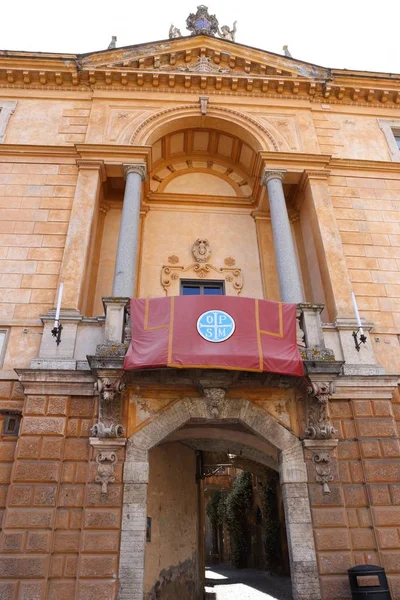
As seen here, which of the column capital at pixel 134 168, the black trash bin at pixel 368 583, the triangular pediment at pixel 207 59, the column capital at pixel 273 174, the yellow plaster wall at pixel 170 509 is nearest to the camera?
the black trash bin at pixel 368 583

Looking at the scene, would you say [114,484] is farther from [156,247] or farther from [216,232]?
[216,232]

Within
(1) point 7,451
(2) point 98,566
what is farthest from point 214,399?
(1) point 7,451

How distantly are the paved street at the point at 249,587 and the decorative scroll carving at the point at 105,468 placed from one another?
34.0 feet

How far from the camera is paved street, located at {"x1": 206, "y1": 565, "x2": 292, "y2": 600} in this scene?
16.7 m

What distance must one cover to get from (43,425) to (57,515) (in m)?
1.80

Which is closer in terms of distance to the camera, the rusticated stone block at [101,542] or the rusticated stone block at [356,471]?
the rusticated stone block at [101,542]

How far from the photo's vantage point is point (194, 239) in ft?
49.1

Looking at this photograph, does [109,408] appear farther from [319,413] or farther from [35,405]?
[319,413]

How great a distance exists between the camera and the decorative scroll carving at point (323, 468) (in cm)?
929

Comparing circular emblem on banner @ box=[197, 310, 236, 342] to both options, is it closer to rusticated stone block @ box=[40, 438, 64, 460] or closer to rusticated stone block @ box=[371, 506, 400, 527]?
rusticated stone block @ box=[40, 438, 64, 460]

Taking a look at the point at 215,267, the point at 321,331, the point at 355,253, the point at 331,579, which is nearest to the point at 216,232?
the point at 215,267

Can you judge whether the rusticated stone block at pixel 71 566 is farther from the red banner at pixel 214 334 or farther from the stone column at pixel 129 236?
the stone column at pixel 129 236

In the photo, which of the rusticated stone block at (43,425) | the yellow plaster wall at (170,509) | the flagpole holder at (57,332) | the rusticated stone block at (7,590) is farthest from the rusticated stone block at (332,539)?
the flagpole holder at (57,332)

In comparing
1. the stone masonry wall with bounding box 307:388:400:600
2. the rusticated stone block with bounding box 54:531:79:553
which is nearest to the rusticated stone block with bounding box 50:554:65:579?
the rusticated stone block with bounding box 54:531:79:553
